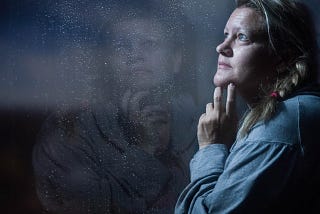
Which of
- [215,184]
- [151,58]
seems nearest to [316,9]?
[151,58]

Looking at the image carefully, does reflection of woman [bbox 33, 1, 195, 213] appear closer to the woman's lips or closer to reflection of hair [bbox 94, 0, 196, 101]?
reflection of hair [bbox 94, 0, 196, 101]

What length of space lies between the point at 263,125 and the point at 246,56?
244 mm

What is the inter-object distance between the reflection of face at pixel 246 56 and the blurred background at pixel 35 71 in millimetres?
282

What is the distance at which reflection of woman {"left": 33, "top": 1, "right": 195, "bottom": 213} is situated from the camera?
1.21m

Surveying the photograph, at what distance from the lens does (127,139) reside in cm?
126

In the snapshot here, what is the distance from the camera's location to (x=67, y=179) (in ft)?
3.96

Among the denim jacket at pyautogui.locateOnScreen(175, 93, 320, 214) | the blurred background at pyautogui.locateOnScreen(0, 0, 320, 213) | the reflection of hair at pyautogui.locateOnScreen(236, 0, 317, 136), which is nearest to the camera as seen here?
the denim jacket at pyautogui.locateOnScreen(175, 93, 320, 214)

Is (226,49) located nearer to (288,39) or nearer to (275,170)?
(288,39)

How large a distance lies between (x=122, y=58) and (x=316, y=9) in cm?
68

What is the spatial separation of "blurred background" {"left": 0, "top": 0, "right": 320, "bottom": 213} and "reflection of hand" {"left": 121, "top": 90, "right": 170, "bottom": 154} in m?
0.14

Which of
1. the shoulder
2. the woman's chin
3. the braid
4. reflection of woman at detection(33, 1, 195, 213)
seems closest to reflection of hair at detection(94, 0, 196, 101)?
reflection of woman at detection(33, 1, 195, 213)

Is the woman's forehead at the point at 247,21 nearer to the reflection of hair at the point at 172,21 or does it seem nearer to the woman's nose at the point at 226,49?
the woman's nose at the point at 226,49

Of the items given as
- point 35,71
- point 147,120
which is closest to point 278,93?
point 147,120

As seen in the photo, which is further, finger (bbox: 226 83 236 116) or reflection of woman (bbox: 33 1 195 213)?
reflection of woman (bbox: 33 1 195 213)
